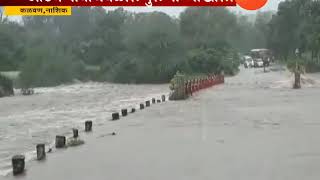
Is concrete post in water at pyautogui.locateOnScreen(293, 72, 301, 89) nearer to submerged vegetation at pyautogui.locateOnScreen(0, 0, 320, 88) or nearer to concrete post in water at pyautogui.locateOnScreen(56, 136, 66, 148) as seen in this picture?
concrete post in water at pyautogui.locateOnScreen(56, 136, 66, 148)

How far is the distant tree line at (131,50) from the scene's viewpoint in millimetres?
65688

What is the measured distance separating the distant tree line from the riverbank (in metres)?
44.5

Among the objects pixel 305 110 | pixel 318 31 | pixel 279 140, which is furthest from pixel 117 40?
pixel 279 140

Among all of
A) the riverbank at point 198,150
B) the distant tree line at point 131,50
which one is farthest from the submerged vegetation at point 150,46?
the riverbank at point 198,150

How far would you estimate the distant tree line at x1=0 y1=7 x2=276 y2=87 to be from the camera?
6569 cm

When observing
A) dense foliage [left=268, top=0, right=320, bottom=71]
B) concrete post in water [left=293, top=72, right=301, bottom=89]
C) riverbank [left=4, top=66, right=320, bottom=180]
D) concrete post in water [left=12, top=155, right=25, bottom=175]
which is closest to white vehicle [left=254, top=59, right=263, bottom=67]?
dense foliage [left=268, top=0, right=320, bottom=71]

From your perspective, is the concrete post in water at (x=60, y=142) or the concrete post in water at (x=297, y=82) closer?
the concrete post in water at (x=60, y=142)

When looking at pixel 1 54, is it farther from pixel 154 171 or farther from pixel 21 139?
pixel 154 171

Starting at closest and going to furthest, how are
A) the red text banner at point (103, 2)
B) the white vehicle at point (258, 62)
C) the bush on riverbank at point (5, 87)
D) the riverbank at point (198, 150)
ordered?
the riverbank at point (198, 150), the red text banner at point (103, 2), the bush on riverbank at point (5, 87), the white vehicle at point (258, 62)

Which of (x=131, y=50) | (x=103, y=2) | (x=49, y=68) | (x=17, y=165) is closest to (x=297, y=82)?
(x=103, y=2)

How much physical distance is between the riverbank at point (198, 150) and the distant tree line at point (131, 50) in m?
44.5

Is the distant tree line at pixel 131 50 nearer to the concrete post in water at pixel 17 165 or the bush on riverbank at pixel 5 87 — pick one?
the bush on riverbank at pixel 5 87

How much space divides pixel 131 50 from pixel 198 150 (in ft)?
188

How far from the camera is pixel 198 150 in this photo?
505 inches
